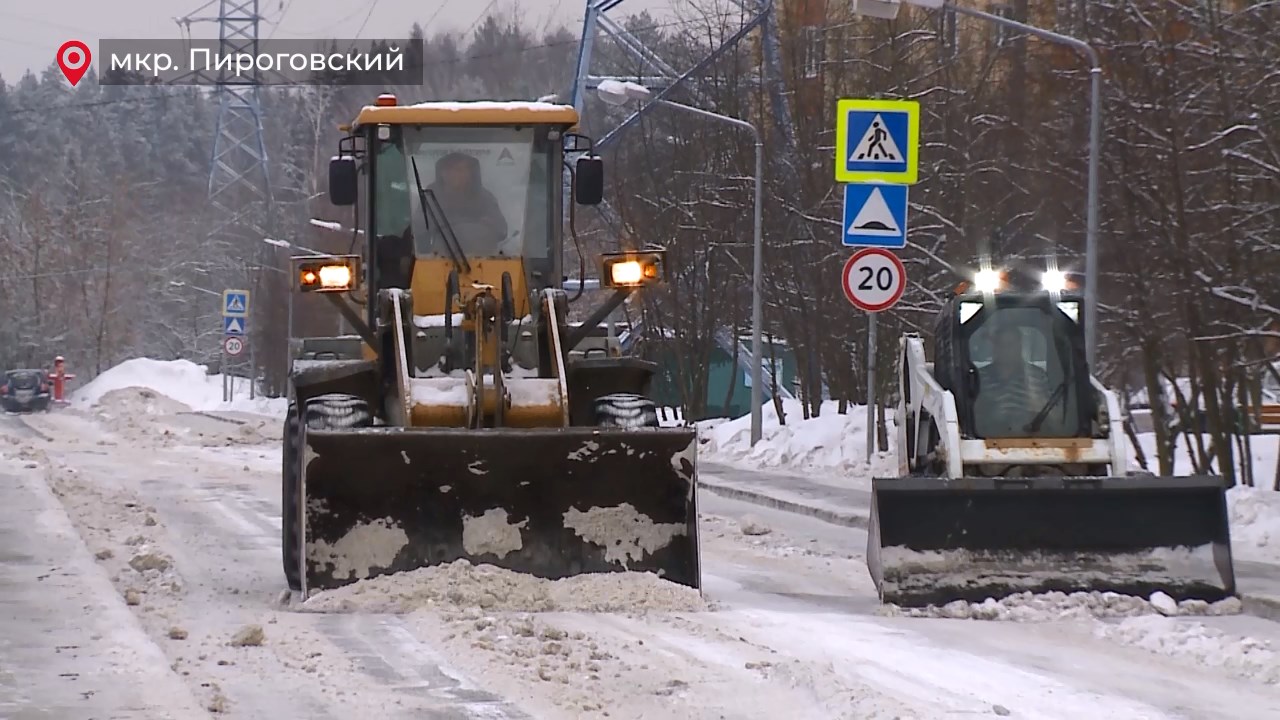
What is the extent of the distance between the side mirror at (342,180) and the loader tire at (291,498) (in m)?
1.43

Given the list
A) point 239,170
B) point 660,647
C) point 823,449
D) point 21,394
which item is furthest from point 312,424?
point 239,170

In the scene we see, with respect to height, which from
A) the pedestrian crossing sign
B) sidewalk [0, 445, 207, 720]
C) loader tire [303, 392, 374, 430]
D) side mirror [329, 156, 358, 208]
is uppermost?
the pedestrian crossing sign

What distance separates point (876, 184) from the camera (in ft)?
63.3

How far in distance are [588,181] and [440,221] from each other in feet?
3.52

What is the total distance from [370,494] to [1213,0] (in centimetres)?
1009

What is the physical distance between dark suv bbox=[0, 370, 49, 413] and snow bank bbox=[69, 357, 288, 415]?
8.17 feet

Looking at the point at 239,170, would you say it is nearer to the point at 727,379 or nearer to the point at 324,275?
the point at 727,379

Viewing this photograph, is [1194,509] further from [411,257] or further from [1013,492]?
[411,257]

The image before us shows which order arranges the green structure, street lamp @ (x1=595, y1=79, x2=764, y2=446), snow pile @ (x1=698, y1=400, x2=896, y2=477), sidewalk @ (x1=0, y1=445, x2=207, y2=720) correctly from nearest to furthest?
sidewalk @ (x1=0, y1=445, x2=207, y2=720) → snow pile @ (x1=698, y1=400, x2=896, y2=477) → street lamp @ (x1=595, y1=79, x2=764, y2=446) → the green structure

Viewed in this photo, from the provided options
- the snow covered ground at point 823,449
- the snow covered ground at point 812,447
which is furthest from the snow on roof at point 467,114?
the snow covered ground at point 812,447

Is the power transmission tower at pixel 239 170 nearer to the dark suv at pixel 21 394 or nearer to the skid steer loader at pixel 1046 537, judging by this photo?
the dark suv at pixel 21 394

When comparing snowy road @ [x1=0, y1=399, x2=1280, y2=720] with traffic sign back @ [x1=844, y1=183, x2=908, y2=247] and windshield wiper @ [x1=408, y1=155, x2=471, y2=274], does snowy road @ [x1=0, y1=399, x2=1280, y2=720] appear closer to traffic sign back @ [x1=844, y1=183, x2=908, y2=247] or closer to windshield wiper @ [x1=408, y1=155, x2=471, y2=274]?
windshield wiper @ [x1=408, y1=155, x2=471, y2=274]

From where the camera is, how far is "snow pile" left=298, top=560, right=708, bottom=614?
1012 cm

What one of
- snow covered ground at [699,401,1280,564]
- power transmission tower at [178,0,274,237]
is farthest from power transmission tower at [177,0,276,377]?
snow covered ground at [699,401,1280,564]
